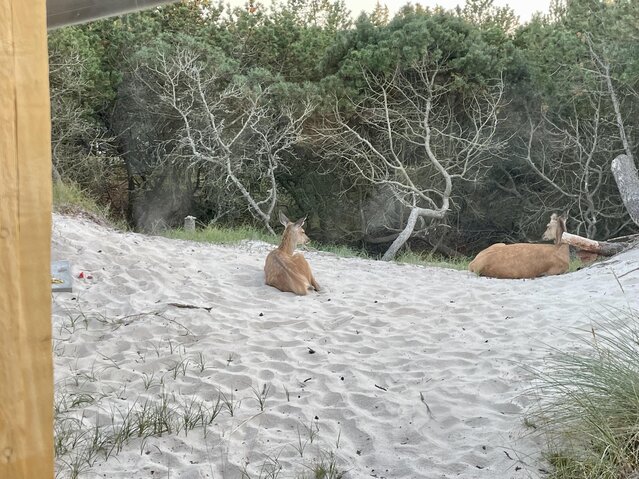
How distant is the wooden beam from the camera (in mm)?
3443

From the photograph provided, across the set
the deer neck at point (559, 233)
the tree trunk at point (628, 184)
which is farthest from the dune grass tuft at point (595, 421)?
the tree trunk at point (628, 184)

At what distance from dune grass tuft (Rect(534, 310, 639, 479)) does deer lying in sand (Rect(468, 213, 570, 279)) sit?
5930 millimetres

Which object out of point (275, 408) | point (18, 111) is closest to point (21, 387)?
point (18, 111)

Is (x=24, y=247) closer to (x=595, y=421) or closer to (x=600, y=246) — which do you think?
(x=595, y=421)

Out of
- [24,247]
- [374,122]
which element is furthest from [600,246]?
[24,247]

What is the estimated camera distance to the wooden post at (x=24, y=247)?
1733 mm

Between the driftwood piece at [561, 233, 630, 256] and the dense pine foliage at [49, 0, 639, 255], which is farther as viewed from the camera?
the dense pine foliage at [49, 0, 639, 255]

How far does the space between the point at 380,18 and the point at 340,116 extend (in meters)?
3.41

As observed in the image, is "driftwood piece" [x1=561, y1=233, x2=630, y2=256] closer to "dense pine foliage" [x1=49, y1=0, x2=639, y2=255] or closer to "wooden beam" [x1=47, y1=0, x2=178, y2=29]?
"dense pine foliage" [x1=49, y1=0, x2=639, y2=255]

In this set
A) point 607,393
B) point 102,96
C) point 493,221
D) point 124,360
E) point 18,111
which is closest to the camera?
point 18,111

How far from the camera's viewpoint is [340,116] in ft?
56.4

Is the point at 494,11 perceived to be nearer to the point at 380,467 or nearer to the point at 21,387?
the point at 380,467

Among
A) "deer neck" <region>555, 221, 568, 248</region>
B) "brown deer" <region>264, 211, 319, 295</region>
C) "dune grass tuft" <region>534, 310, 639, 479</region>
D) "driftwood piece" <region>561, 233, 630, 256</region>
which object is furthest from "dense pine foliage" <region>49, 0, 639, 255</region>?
"dune grass tuft" <region>534, 310, 639, 479</region>

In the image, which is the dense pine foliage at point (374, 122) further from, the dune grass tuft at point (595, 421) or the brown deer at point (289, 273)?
the dune grass tuft at point (595, 421)
